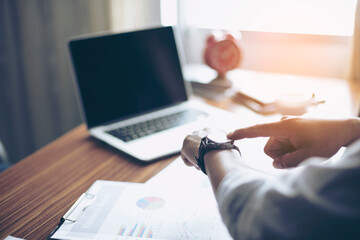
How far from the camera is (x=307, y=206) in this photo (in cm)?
47

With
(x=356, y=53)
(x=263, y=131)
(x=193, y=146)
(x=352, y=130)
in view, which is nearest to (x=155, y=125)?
(x=193, y=146)

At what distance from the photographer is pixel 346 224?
1.48 feet

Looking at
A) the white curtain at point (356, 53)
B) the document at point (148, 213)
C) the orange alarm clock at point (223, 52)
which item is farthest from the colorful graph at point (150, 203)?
the white curtain at point (356, 53)

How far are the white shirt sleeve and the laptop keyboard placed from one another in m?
0.53

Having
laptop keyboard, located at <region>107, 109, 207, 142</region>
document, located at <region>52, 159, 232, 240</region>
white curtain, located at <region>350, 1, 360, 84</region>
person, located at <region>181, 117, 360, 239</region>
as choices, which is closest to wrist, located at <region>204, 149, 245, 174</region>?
person, located at <region>181, 117, 360, 239</region>

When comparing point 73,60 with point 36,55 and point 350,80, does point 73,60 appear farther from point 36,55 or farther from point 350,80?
point 350,80

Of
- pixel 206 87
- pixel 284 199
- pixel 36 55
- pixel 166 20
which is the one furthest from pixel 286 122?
pixel 36 55

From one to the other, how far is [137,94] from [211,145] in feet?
1.56

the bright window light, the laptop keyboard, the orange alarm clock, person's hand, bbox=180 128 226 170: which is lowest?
the laptop keyboard

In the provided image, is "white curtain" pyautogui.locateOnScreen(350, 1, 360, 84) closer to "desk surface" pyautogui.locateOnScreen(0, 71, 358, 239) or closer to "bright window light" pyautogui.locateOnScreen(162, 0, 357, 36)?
"bright window light" pyautogui.locateOnScreen(162, 0, 357, 36)

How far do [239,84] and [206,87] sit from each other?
0.49 ft

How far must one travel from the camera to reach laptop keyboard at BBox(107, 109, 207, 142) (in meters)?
1.03

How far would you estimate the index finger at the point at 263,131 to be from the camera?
29.0 inches

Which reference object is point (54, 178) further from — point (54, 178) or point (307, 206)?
point (307, 206)
